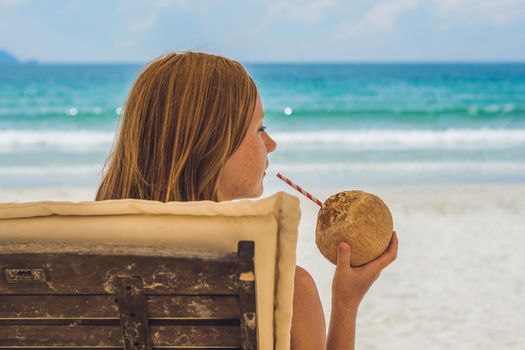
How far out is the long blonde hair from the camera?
67.5 inches

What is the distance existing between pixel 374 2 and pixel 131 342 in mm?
45455

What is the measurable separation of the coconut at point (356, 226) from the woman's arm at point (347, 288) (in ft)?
0.06

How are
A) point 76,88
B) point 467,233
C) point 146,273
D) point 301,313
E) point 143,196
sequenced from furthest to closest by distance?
point 76,88
point 467,233
point 143,196
point 301,313
point 146,273

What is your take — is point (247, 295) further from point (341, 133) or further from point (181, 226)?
point (341, 133)

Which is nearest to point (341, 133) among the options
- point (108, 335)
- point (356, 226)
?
point (356, 226)

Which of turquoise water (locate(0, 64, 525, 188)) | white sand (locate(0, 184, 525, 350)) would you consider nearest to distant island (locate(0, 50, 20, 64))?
turquoise water (locate(0, 64, 525, 188))

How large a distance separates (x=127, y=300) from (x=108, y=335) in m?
0.12

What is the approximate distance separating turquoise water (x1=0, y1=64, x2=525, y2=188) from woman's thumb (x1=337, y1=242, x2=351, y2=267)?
1.14m

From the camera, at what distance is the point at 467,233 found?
645 cm

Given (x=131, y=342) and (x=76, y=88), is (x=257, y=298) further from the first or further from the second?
(x=76, y=88)

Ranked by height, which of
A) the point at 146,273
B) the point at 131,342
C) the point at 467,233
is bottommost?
the point at 467,233

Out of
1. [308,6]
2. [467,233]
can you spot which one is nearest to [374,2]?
[308,6]

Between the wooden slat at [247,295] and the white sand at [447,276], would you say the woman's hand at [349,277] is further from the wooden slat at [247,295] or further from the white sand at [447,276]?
the white sand at [447,276]

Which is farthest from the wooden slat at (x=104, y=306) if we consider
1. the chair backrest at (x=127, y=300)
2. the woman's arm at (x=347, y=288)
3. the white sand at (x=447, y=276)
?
the white sand at (x=447, y=276)
